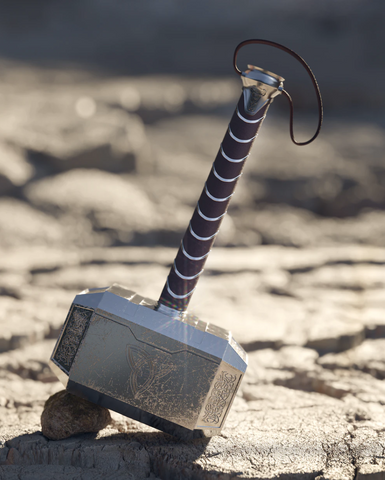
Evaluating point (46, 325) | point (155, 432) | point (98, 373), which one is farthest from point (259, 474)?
point (46, 325)

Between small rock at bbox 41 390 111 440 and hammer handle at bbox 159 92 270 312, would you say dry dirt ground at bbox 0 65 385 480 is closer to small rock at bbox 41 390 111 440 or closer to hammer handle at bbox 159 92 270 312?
small rock at bbox 41 390 111 440

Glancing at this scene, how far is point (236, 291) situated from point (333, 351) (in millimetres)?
582

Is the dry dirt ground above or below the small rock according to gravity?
above

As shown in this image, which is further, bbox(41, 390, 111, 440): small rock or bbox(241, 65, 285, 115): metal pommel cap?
bbox(41, 390, 111, 440): small rock

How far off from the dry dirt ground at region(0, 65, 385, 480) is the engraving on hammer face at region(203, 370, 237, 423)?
3.6 inches

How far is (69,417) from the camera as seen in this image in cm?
110

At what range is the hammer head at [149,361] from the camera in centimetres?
104

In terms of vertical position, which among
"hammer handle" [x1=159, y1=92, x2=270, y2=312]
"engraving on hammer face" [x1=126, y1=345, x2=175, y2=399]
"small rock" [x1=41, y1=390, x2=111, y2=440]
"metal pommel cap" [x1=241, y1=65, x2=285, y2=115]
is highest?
"metal pommel cap" [x1=241, y1=65, x2=285, y2=115]

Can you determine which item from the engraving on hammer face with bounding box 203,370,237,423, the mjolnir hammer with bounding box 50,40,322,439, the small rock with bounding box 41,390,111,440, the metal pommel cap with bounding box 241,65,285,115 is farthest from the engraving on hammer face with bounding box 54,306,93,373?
the metal pommel cap with bounding box 241,65,285,115

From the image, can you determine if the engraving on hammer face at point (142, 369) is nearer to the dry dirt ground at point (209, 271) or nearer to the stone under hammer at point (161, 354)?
the stone under hammer at point (161, 354)

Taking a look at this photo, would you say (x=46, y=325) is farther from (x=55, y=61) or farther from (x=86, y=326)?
(x=55, y=61)

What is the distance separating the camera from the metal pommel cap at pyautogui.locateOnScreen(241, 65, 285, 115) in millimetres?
982

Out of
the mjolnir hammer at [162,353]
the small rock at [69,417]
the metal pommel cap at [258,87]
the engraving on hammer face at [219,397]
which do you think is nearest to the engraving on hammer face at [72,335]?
the mjolnir hammer at [162,353]

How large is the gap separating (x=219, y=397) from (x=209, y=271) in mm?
1379
